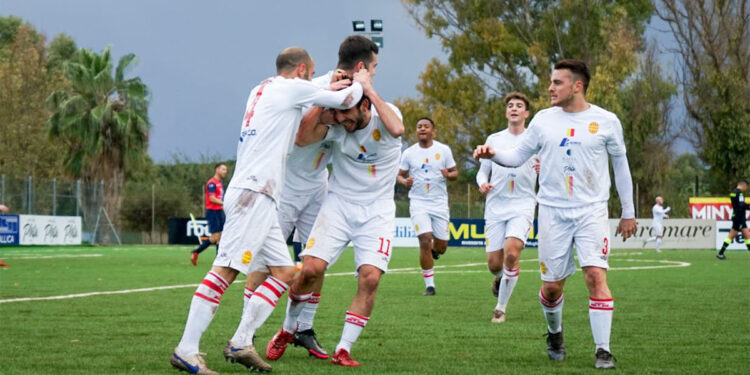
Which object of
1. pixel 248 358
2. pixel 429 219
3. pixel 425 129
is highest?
pixel 425 129

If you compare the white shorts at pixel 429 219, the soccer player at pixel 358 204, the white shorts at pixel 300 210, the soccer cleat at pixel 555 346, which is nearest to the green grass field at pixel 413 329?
the soccer cleat at pixel 555 346

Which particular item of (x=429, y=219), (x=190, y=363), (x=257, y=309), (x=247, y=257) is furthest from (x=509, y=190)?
(x=190, y=363)

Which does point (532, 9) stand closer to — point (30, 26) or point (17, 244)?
point (17, 244)

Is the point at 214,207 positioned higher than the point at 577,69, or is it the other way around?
the point at 577,69

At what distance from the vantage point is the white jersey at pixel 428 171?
47.9 ft

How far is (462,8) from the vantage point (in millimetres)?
54875

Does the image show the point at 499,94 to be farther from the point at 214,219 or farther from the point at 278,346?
the point at 278,346

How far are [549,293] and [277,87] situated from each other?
106 inches

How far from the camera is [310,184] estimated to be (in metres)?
7.97

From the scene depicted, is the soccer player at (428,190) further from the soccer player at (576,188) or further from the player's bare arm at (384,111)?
the player's bare arm at (384,111)

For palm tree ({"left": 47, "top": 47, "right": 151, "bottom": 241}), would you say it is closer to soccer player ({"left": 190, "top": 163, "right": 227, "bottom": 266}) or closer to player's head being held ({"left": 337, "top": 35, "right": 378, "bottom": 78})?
soccer player ({"left": 190, "top": 163, "right": 227, "bottom": 266})

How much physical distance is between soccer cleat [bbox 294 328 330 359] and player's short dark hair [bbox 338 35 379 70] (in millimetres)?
2106

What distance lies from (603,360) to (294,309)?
7.73 feet

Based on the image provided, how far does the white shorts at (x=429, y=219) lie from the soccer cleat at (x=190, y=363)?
27.1 feet
